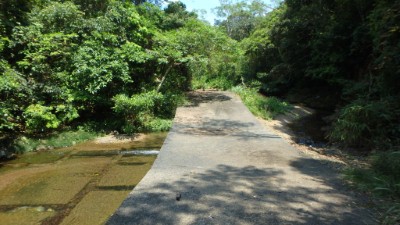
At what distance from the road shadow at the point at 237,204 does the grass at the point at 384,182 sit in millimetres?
276

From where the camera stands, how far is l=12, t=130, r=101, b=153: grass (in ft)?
28.2

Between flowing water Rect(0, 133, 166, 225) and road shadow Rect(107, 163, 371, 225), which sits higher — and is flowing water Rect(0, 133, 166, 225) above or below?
below

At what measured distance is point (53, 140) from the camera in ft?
30.6

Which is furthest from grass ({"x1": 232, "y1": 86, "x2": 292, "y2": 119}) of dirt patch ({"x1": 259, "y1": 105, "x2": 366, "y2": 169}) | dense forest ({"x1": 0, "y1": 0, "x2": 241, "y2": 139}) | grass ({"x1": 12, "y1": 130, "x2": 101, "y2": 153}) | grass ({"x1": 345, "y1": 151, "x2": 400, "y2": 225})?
grass ({"x1": 345, "y1": 151, "x2": 400, "y2": 225})

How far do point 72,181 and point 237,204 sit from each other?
4.28 m

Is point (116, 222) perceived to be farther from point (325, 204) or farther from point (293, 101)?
point (293, 101)

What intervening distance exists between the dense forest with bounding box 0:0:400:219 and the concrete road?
0.94m

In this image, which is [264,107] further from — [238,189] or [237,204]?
[237,204]

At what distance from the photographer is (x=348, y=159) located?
6.88 meters

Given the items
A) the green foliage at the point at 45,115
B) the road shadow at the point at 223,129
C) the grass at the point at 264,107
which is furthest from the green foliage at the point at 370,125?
the green foliage at the point at 45,115

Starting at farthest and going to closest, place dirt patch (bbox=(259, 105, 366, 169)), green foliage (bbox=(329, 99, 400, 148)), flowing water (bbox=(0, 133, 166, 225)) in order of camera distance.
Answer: green foliage (bbox=(329, 99, 400, 148)), dirt patch (bbox=(259, 105, 366, 169)), flowing water (bbox=(0, 133, 166, 225))

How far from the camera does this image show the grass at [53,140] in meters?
8.59

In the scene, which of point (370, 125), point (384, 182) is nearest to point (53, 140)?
point (384, 182)

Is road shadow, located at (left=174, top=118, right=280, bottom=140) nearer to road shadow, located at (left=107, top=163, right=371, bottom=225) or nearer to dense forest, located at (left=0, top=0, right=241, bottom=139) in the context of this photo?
dense forest, located at (left=0, top=0, right=241, bottom=139)
